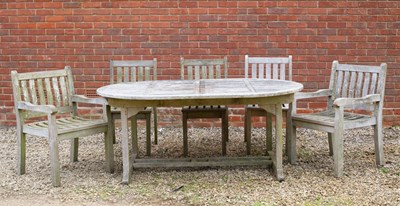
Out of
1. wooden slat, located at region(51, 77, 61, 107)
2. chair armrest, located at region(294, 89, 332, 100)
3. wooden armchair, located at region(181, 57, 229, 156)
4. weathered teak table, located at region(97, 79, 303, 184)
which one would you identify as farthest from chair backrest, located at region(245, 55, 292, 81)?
wooden slat, located at region(51, 77, 61, 107)

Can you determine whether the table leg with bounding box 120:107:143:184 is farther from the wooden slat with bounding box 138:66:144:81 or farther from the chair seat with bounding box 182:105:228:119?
the wooden slat with bounding box 138:66:144:81

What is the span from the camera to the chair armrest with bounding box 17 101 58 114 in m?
4.81

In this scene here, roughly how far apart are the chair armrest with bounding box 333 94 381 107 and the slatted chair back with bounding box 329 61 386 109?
0.09 metres

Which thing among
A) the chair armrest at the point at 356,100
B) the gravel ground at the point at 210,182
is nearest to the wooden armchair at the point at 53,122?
the gravel ground at the point at 210,182

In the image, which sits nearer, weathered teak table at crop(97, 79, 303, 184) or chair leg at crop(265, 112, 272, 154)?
weathered teak table at crop(97, 79, 303, 184)

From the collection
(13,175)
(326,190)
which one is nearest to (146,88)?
(13,175)

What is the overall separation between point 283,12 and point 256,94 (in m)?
2.75

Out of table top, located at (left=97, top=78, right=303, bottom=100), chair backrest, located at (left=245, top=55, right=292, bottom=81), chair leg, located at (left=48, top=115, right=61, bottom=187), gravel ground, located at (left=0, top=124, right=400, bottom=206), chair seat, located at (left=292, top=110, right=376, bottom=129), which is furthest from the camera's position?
chair backrest, located at (left=245, top=55, right=292, bottom=81)

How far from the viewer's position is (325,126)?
509 centimetres

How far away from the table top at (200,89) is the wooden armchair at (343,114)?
0.41 metres

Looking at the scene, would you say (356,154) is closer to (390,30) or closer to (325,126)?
(325,126)

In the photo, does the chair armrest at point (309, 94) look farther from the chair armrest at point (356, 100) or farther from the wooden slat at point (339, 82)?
the chair armrest at point (356, 100)

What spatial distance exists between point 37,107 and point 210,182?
1.67 m

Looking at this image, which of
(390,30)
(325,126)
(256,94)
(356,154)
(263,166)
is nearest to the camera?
(256,94)
